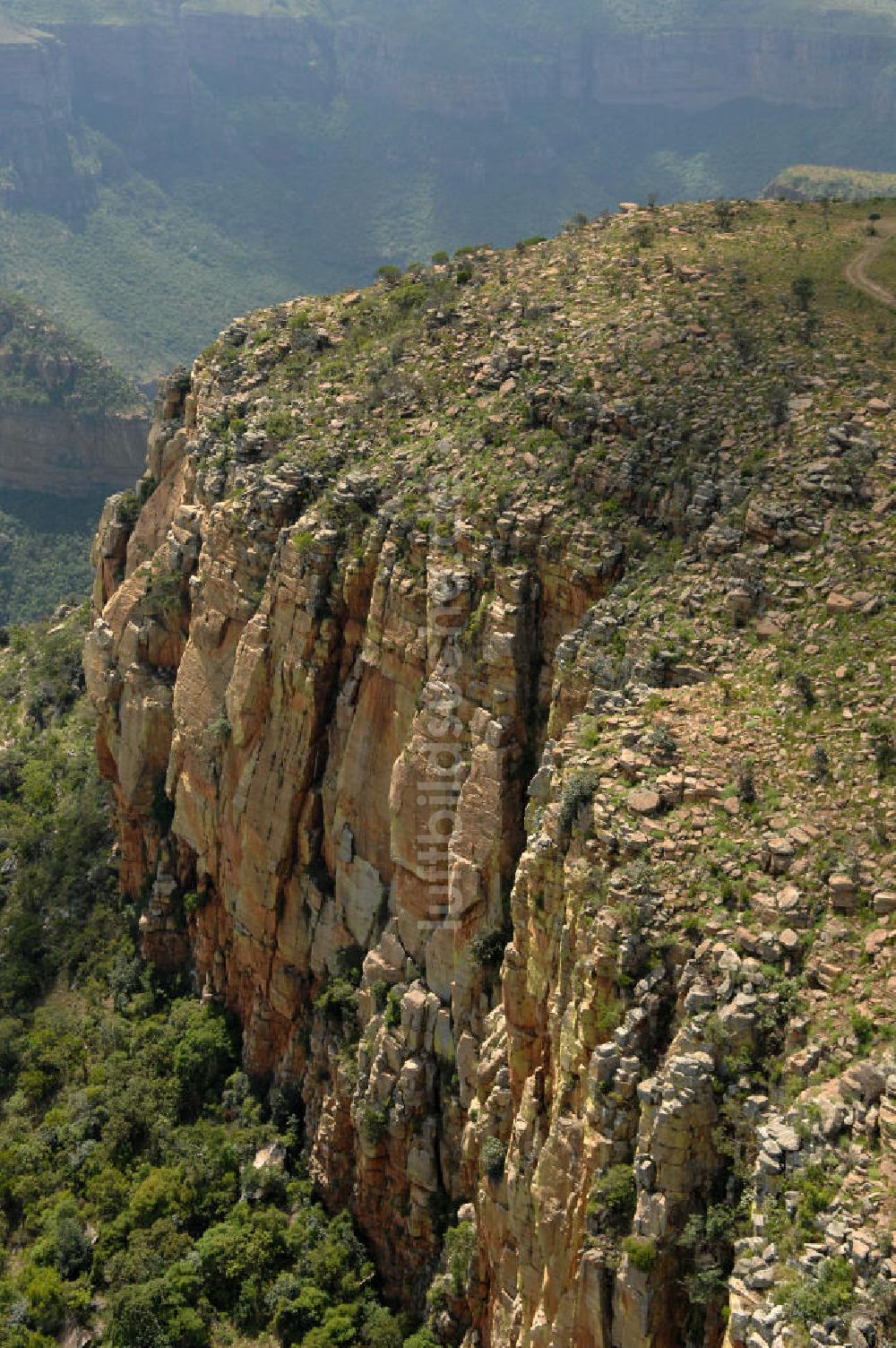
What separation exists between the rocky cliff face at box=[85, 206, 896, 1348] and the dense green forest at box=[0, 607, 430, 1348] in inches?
67.7

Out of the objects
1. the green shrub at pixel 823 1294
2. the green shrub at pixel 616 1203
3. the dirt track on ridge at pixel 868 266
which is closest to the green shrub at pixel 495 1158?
the green shrub at pixel 616 1203

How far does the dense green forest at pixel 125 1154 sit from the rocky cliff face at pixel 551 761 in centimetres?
172

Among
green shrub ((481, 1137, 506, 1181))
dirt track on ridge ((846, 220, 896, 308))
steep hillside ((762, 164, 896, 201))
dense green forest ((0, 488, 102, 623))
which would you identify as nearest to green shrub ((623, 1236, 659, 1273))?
green shrub ((481, 1137, 506, 1181))

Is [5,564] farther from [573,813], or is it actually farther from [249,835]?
[573,813]

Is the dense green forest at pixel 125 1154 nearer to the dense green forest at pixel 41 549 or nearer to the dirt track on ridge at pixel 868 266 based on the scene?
the dirt track on ridge at pixel 868 266

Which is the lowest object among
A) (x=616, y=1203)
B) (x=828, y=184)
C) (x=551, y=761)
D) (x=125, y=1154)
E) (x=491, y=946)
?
(x=125, y=1154)

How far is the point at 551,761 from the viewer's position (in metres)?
35.2

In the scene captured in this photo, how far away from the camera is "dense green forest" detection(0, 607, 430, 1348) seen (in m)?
43.4

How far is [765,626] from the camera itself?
34656mm

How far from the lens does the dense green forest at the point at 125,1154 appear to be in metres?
43.4

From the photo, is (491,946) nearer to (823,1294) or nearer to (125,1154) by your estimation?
(823,1294)

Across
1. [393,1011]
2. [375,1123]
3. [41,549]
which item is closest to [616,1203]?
[375,1123]

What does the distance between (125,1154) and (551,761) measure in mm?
25117

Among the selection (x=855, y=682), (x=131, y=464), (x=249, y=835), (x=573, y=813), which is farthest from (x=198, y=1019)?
(x=131, y=464)
